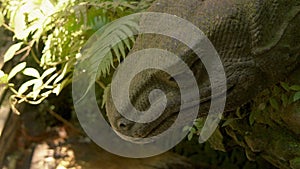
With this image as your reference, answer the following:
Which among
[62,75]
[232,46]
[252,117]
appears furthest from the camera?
[62,75]

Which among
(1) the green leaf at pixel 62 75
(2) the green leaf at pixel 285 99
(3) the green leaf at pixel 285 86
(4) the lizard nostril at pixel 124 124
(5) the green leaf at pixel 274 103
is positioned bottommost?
(1) the green leaf at pixel 62 75

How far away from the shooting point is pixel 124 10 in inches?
88.6

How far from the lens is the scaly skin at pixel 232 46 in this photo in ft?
4.26

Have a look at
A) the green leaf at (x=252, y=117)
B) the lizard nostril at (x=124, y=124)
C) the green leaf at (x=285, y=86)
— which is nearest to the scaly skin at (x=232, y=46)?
the lizard nostril at (x=124, y=124)

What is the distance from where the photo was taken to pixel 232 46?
131 centimetres

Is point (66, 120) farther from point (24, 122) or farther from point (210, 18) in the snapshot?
point (210, 18)

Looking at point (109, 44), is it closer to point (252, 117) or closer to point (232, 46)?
point (252, 117)

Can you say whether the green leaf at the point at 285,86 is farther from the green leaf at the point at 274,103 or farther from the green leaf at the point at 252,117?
the green leaf at the point at 252,117

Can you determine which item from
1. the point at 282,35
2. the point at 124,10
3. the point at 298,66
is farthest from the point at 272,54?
the point at 124,10

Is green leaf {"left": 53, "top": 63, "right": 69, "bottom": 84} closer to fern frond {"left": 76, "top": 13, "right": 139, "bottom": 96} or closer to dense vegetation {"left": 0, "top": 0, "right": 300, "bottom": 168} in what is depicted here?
dense vegetation {"left": 0, "top": 0, "right": 300, "bottom": 168}

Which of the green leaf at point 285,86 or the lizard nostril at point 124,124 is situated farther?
the green leaf at point 285,86

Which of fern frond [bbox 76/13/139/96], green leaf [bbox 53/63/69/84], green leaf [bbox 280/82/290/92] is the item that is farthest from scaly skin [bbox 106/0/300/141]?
green leaf [bbox 53/63/69/84]

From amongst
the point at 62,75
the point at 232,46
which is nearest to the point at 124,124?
the point at 232,46

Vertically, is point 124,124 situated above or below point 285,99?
above
